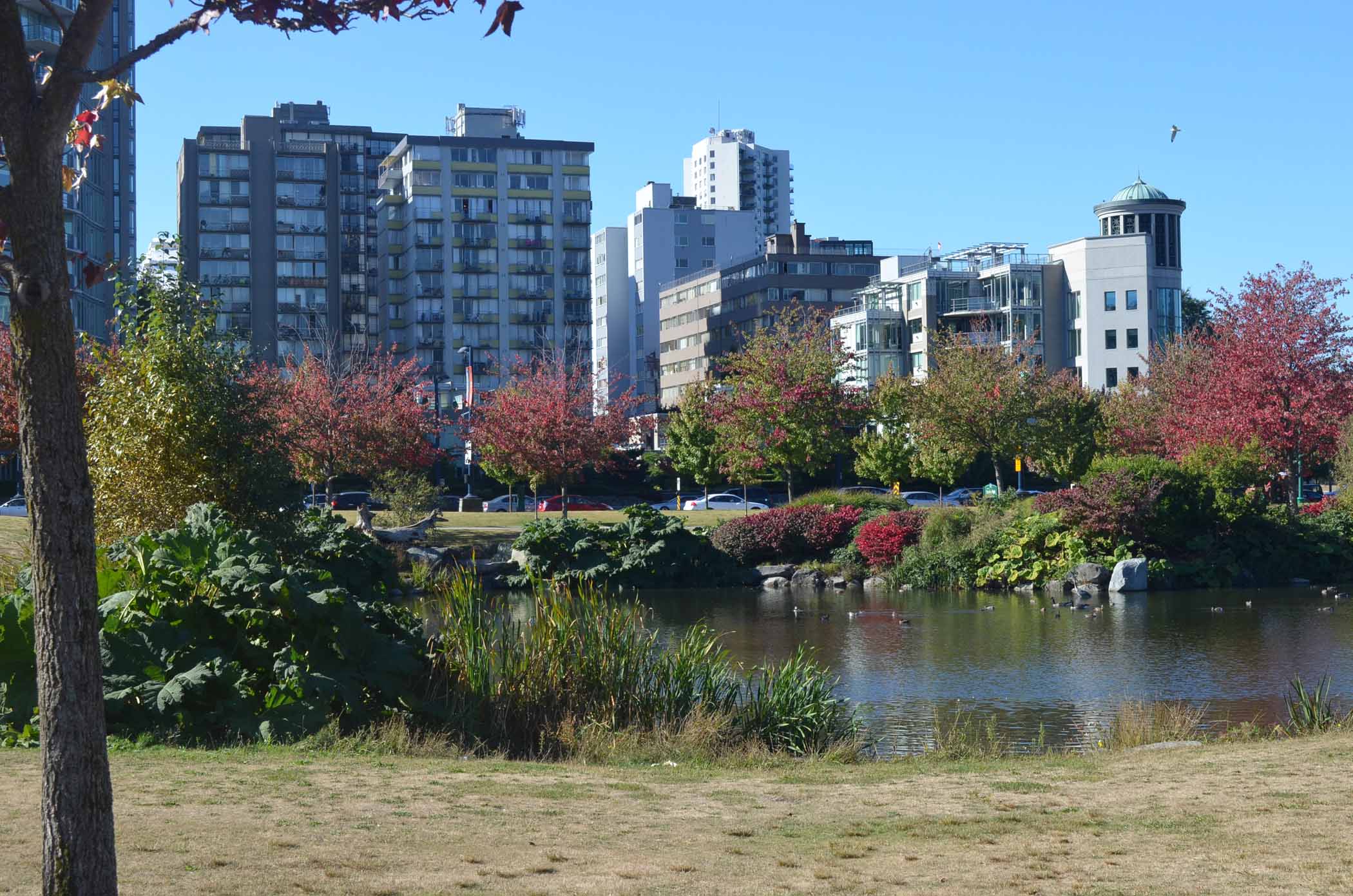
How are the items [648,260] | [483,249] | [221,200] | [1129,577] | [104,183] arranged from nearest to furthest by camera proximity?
[1129,577]
[104,183]
[221,200]
[483,249]
[648,260]

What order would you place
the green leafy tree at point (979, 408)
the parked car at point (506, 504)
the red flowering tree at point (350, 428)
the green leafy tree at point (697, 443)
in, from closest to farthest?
the red flowering tree at point (350, 428) < the green leafy tree at point (979, 408) < the green leafy tree at point (697, 443) < the parked car at point (506, 504)

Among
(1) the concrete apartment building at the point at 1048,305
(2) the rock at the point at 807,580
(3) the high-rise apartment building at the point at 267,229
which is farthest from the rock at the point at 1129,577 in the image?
(3) the high-rise apartment building at the point at 267,229

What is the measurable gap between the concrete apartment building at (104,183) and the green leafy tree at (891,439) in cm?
2830

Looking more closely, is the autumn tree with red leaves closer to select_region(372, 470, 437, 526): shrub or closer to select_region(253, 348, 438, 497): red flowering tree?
select_region(253, 348, 438, 497): red flowering tree

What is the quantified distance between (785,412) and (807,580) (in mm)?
11892

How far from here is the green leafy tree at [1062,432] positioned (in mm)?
49375

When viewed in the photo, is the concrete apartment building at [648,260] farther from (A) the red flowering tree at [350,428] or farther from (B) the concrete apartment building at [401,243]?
(A) the red flowering tree at [350,428]

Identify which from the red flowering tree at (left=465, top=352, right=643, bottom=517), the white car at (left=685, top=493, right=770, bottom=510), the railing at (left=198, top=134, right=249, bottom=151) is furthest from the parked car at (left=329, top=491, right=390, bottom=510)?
the railing at (left=198, top=134, right=249, bottom=151)

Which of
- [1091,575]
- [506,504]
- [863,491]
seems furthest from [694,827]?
[506,504]

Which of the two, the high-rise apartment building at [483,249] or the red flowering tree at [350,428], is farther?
the high-rise apartment building at [483,249]

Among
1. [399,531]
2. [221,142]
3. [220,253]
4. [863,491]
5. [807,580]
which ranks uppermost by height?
[221,142]

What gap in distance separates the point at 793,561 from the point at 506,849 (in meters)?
32.3

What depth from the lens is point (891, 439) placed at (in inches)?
2120

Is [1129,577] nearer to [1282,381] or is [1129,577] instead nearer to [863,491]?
[1282,381]
